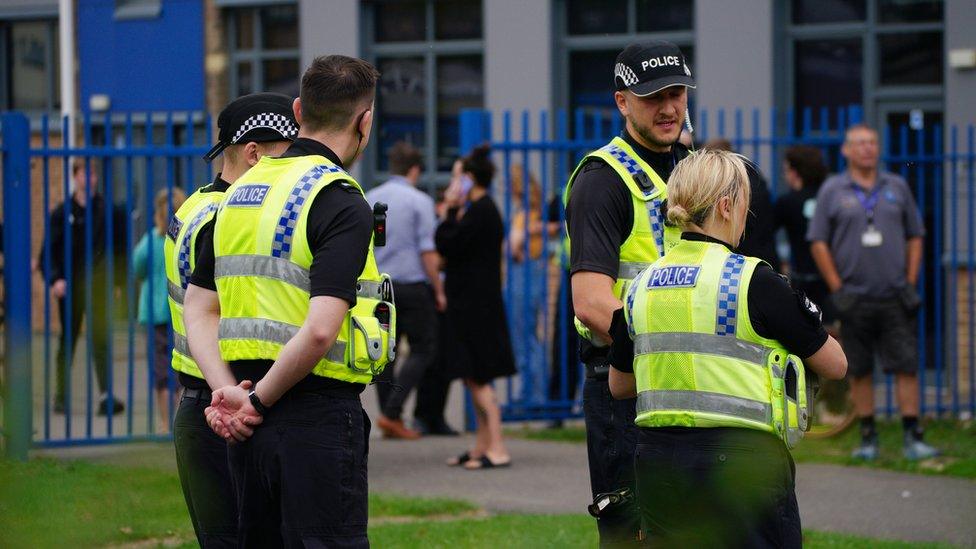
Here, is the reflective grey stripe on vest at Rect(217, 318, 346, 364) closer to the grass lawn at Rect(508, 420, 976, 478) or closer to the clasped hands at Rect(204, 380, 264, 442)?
the clasped hands at Rect(204, 380, 264, 442)

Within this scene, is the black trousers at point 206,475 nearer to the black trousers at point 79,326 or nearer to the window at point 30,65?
the black trousers at point 79,326

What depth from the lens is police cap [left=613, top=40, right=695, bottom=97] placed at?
165 inches

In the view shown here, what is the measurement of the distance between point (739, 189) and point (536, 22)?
10953mm

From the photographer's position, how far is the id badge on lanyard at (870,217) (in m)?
8.87

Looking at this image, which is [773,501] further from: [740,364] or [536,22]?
[536,22]

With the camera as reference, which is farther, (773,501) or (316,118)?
(316,118)

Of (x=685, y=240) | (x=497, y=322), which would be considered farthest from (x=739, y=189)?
(x=497, y=322)

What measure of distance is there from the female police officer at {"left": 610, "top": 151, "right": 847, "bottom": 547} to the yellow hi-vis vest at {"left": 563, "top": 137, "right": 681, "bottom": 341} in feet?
1.47

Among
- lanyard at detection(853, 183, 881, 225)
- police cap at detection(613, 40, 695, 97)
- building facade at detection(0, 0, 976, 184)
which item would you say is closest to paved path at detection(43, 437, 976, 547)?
lanyard at detection(853, 183, 881, 225)

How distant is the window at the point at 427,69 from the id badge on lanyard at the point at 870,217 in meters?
6.83

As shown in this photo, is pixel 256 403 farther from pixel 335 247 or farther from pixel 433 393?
pixel 433 393

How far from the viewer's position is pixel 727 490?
3533mm

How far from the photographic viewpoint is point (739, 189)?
3.63 meters

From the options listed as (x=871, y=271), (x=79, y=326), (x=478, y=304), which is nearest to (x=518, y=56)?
(x=478, y=304)
